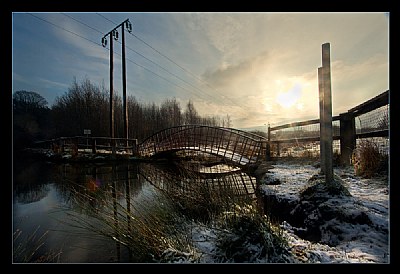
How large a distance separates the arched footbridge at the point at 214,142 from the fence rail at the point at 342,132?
1.59 feet

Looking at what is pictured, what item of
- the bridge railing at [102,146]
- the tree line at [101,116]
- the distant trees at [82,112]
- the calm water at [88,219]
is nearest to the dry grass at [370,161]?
the calm water at [88,219]

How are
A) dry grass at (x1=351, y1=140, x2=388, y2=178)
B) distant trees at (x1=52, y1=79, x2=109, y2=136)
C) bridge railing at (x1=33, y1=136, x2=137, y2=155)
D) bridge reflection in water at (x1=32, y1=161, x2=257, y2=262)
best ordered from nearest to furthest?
bridge reflection in water at (x1=32, y1=161, x2=257, y2=262) → dry grass at (x1=351, y1=140, x2=388, y2=178) → distant trees at (x1=52, y1=79, x2=109, y2=136) → bridge railing at (x1=33, y1=136, x2=137, y2=155)

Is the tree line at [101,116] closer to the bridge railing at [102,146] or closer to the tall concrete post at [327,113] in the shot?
the bridge railing at [102,146]

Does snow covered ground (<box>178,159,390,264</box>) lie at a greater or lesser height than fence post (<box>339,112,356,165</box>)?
lesser

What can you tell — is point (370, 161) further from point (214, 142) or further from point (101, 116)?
point (101, 116)

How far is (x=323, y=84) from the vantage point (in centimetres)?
206

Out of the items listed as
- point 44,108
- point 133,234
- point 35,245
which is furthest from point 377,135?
point 44,108

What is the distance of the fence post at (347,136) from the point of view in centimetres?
325

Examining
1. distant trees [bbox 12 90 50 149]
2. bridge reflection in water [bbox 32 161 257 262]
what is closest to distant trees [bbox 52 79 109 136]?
distant trees [bbox 12 90 50 149]

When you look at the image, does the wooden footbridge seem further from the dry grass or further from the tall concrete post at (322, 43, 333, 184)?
the tall concrete post at (322, 43, 333, 184)

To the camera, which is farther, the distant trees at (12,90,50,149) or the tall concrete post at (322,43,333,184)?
the tall concrete post at (322,43,333,184)

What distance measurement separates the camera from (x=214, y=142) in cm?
661

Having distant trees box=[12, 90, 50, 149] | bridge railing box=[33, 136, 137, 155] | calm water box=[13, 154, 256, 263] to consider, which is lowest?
calm water box=[13, 154, 256, 263]

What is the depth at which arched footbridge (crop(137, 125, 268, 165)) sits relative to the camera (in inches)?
231
